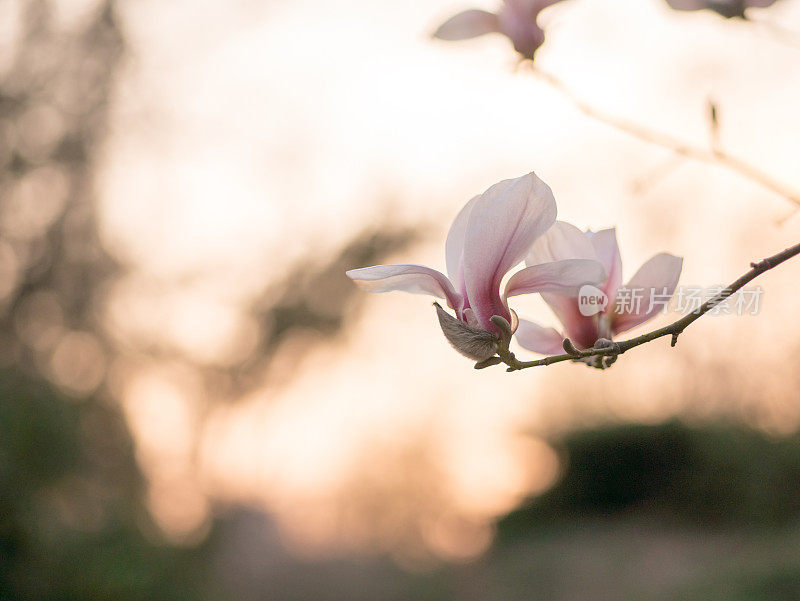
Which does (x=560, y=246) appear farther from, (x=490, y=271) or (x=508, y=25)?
(x=508, y=25)

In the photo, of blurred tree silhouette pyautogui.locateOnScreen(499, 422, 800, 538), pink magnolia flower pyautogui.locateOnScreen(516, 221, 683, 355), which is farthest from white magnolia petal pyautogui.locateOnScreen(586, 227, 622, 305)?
blurred tree silhouette pyautogui.locateOnScreen(499, 422, 800, 538)

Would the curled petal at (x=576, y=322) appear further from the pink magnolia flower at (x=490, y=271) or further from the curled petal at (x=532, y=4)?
the curled petal at (x=532, y=4)

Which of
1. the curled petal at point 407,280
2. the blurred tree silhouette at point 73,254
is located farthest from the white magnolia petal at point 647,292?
the blurred tree silhouette at point 73,254

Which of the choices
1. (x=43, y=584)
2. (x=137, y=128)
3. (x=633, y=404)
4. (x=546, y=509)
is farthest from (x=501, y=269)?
(x=546, y=509)

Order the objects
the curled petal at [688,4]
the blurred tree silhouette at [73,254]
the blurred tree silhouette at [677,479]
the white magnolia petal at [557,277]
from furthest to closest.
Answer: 1. the blurred tree silhouette at [677,479]
2. the blurred tree silhouette at [73,254]
3. the curled petal at [688,4]
4. the white magnolia petal at [557,277]

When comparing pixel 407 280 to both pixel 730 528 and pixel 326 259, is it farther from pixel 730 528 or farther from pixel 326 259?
pixel 730 528

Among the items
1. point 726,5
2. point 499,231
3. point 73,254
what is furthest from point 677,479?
point 499,231
